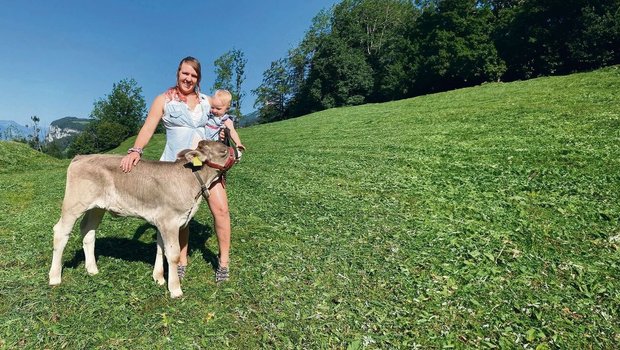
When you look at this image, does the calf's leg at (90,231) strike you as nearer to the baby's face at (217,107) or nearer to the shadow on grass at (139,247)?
the shadow on grass at (139,247)

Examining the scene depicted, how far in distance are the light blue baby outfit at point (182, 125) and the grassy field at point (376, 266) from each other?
2.09 meters

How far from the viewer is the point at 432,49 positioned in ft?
169

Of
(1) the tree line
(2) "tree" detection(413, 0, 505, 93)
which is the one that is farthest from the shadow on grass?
(2) "tree" detection(413, 0, 505, 93)


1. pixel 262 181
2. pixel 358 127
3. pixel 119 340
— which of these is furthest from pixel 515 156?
pixel 358 127

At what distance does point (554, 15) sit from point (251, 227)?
43471 mm

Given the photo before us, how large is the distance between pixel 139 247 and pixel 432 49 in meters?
51.1

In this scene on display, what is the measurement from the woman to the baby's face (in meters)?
0.10

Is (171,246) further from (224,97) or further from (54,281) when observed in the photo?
(224,97)

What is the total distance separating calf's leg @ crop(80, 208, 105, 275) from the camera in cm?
610

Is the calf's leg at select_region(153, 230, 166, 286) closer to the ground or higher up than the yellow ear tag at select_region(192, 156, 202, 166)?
closer to the ground

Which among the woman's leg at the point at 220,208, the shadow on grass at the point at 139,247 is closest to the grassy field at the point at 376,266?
the shadow on grass at the point at 139,247

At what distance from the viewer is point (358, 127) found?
24.9 metres

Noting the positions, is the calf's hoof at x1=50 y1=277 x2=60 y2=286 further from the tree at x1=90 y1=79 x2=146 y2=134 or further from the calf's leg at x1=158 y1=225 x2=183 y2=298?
the tree at x1=90 y1=79 x2=146 y2=134


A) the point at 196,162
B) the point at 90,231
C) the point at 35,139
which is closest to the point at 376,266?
the point at 196,162
